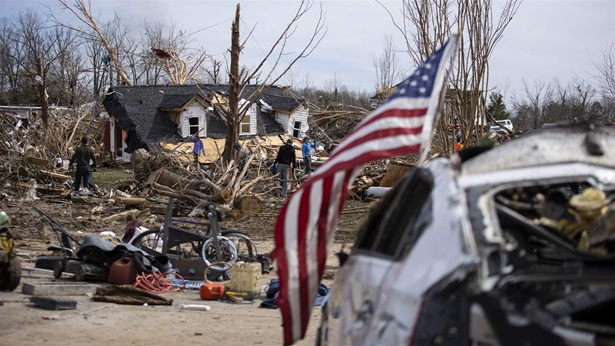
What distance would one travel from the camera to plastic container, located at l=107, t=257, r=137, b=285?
36.0 ft

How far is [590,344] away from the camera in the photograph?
9.93 ft

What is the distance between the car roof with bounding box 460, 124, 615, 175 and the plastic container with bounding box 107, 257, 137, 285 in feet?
25.5

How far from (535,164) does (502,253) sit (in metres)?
0.75

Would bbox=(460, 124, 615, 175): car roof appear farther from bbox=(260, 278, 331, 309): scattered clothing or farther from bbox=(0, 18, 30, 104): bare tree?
bbox=(0, 18, 30, 104): bare tree

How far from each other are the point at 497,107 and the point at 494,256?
45343 millimetres

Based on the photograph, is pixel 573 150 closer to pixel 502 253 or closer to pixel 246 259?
pixel 502 253

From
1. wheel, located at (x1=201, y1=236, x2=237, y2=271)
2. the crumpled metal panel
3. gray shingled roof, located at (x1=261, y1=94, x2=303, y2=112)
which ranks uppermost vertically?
gray shingled roof, located at (x1=261, y1=94, x2=303, y2=112)

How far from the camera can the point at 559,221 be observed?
4.16 meters

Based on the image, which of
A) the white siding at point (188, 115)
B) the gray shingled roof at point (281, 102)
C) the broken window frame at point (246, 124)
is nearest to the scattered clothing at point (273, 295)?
the white siding at point (188, 115)

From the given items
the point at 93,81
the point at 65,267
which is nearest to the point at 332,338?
the point at 65,267

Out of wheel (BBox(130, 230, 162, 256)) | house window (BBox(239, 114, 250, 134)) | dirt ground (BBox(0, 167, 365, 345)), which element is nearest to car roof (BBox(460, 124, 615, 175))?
dirt ground (BBox(0, 167, 365, 345))

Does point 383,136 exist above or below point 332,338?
above

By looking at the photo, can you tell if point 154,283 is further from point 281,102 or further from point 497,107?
point 497,107

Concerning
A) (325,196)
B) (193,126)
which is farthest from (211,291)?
(193,126)
